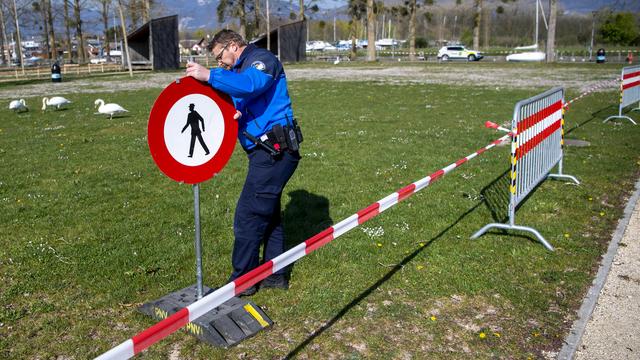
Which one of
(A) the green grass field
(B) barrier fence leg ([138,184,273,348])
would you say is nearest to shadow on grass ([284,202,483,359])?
(A) the green grass field

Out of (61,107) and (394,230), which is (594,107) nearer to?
(394,230)

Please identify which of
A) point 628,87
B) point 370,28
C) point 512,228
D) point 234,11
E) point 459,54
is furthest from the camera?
point 459,54

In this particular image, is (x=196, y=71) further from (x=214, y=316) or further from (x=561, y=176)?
(x=561, y=176)

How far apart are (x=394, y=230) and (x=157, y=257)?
258 centimetres

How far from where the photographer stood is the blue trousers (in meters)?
4.39

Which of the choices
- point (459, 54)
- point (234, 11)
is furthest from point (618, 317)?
point (459, 54)

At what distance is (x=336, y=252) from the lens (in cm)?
565

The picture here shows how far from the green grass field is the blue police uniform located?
0.58m

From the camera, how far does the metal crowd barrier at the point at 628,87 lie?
44.0 feet

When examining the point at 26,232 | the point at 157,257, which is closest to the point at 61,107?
the point at 26,232

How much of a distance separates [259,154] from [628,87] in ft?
42.0

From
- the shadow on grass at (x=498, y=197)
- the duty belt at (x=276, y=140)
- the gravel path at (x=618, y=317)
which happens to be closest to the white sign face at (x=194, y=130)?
the duty belt at (x=276, y=140)

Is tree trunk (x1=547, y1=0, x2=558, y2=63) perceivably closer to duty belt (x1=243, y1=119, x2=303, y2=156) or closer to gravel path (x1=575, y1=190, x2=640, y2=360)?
gravel path (x1=575, y1=190, x2=640, y2=360)

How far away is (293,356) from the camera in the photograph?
3.82 metres
